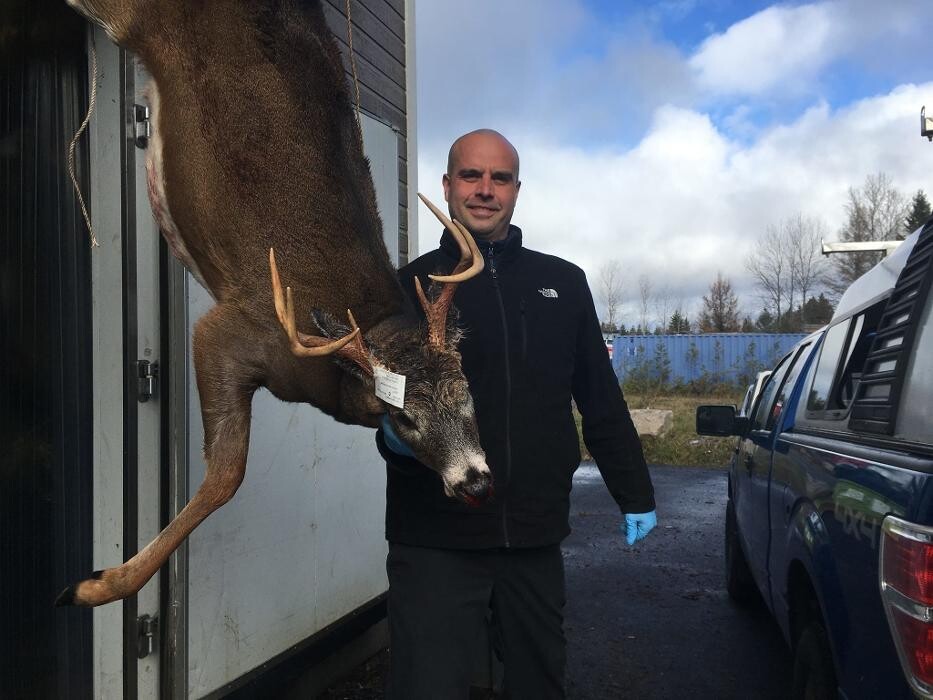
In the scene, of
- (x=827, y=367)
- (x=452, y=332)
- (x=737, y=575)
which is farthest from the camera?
(x=737, y=575)

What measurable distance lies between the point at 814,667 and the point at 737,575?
3428 millimetres

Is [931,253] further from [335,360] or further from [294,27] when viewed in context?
[294,27]

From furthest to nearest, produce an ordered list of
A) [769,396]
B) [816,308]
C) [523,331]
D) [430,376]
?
1. [816,308]
2. [769,396]
3. [523,331]
4. [430,376]

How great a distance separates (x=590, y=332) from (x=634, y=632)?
10.7 feet

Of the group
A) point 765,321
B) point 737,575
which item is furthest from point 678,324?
point 737,575

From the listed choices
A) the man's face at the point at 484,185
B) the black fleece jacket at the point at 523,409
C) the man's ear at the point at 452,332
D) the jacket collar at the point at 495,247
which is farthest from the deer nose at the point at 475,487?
the man's face at the point at 484,185

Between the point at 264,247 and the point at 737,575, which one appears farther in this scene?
the point at 737,575

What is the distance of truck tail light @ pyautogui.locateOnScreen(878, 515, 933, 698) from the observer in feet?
5.46

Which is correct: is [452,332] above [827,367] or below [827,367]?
above

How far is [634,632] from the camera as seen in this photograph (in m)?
5.44

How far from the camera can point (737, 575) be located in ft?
19.3

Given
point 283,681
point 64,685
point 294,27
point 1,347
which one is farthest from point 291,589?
point 294,27

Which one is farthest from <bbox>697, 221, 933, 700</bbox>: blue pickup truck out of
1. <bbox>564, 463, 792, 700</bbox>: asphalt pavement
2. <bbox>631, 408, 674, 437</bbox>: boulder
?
<bbox>631, 408, 674, 437</bbox>: boulder

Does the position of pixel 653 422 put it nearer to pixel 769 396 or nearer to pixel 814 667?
pixel 769 396
